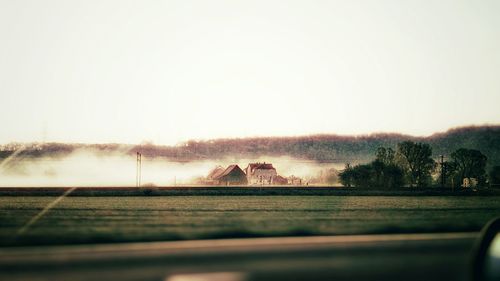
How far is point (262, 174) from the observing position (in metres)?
135

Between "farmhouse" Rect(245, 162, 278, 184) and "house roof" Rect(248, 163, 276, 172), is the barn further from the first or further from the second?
"house roof" Rect(248, 163, 276, 172)

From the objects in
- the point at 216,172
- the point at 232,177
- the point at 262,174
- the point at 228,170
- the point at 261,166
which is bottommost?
the point at 232,177

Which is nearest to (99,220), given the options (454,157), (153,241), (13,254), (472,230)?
(153,241)

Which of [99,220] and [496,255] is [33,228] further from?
[496,255]

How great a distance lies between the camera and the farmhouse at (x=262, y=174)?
135 meters

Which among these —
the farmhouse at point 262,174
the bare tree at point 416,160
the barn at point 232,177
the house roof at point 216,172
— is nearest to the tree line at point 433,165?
the bare tree at point 416,160

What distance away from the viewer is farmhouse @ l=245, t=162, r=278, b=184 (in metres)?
135

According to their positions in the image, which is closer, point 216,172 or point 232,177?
point 232,177

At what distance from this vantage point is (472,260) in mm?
5543

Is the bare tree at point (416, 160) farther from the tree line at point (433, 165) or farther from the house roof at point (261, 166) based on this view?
the house roof at point (261, 166)

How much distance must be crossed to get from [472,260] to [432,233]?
13.5 metres

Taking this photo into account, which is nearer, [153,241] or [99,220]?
[153,241]

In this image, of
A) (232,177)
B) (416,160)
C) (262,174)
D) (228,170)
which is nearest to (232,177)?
(232,177)

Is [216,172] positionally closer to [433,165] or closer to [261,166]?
[261,166]
